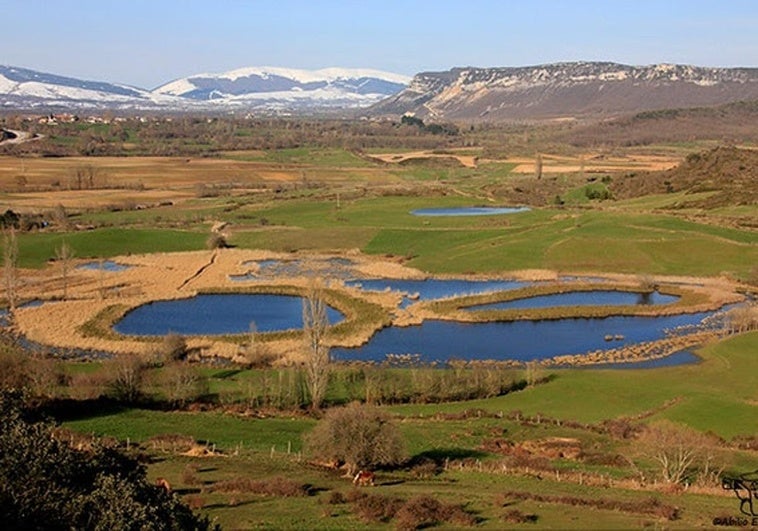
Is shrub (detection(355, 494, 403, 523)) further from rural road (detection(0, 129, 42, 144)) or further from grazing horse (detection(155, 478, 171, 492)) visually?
rural road (detection(0, 129, 42, 144))

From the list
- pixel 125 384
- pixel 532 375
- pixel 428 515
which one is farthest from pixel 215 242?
pixel 428 515

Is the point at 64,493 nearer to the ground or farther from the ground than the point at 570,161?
farther from the ground

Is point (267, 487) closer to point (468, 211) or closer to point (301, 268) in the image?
point (301, 268)

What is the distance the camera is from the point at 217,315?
5919cm

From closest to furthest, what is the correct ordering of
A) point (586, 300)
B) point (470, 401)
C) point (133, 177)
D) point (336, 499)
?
1. point (336, 499)
2. point (470, 401)
3. point (586, 300)
4. point (133, 177)

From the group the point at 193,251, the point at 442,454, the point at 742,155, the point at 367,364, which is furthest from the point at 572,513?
the point at 742,155

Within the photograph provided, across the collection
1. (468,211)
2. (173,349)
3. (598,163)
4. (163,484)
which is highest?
(598,163)

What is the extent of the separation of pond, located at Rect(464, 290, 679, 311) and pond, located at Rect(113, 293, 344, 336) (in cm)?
1308

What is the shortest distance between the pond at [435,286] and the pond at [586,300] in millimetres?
3754

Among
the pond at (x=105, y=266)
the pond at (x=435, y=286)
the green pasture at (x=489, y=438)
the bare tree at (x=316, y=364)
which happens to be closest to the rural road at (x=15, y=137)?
the pond at (x=105, y=266)

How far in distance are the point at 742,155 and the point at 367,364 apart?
9346 centimetres

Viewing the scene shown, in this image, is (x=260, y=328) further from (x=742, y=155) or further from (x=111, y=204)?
(x=742, y=155)

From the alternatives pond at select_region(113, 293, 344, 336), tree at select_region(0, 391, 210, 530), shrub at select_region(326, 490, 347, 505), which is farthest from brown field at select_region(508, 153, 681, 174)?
tree at select_region(0, 391, 210, 530)

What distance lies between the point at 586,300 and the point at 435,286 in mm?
12333
